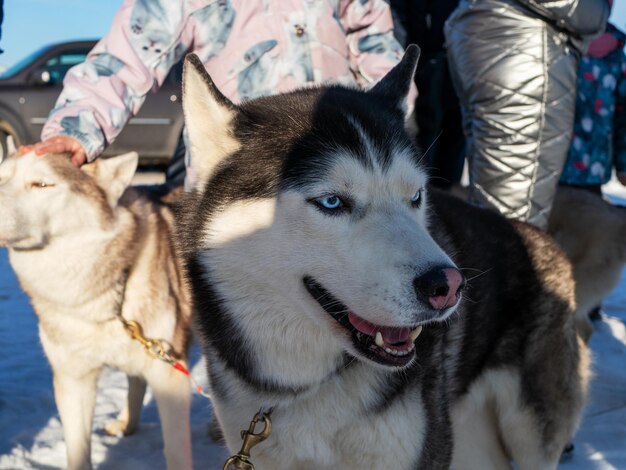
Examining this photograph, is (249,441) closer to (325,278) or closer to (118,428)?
(325,278)

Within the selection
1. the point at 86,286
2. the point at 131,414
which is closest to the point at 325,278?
the point at 86,286

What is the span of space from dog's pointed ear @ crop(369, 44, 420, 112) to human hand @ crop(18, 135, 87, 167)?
1101mm

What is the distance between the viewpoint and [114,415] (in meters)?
3.13

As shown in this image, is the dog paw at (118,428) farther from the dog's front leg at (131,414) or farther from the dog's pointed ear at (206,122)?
the dog's pointed ear at (206,122)

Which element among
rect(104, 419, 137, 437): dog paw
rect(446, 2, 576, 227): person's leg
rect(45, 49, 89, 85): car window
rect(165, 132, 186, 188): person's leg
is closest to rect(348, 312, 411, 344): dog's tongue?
rect(446, 2, 576, 227): person's leg

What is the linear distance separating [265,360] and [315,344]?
0.14 metres

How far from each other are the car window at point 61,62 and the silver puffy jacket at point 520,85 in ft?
25.0

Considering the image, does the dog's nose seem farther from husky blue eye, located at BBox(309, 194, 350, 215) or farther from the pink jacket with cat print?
the pink jacket with cat print

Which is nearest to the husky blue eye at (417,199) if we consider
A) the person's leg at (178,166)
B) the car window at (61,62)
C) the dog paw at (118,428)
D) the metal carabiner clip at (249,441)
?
the metal carabiner clip at (249,441)

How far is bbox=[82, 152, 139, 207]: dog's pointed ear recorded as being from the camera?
8.60 feet

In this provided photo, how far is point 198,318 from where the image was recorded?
176 cm

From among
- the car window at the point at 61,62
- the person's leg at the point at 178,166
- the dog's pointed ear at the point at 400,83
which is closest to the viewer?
the dog's pointed ear at the point at 400,83

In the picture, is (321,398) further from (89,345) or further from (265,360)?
(89,345)

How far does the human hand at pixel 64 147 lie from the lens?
225cm
